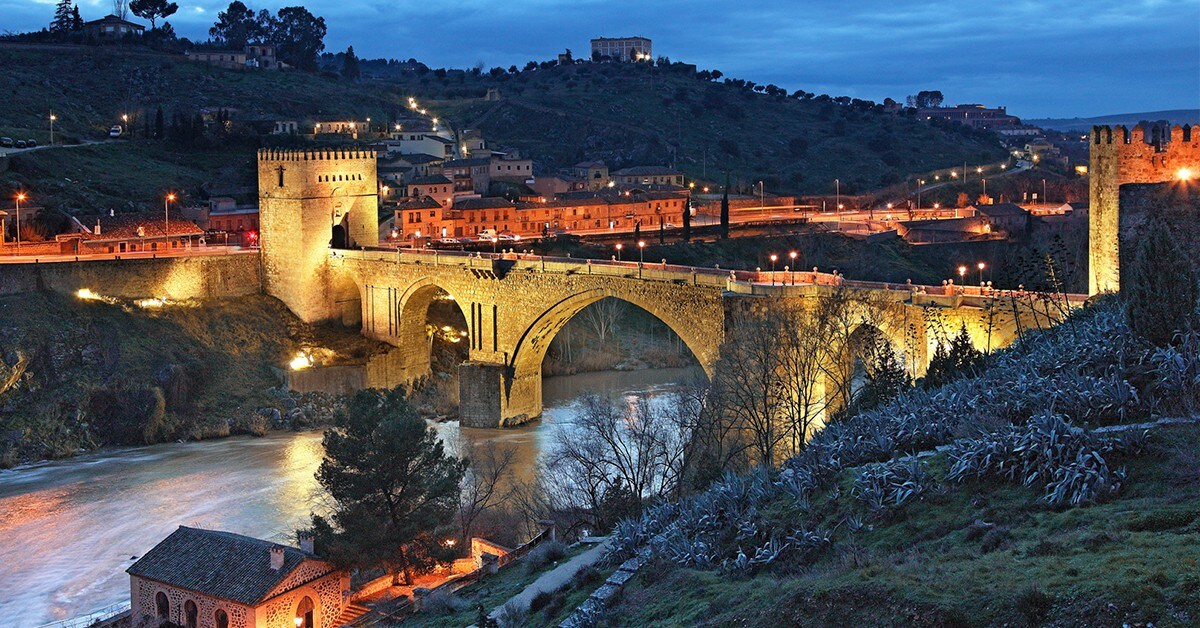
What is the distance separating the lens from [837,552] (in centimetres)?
1369

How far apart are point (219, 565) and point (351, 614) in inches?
96.8

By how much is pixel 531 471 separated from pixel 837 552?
19.9 metres

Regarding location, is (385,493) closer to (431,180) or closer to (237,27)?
(431,180)

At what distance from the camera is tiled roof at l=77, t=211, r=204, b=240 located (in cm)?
4800

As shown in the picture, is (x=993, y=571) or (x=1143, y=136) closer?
(x=993, y=571)

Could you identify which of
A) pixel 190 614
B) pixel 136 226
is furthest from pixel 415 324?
pixel 190 614

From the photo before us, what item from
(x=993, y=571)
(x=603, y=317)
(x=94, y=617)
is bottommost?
(x=94, y=617)

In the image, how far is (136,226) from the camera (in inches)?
1925

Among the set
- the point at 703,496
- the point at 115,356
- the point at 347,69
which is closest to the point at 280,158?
the point at 115,356

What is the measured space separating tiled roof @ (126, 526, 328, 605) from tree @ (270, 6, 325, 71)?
293 ft

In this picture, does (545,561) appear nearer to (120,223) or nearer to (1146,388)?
(1146,388)

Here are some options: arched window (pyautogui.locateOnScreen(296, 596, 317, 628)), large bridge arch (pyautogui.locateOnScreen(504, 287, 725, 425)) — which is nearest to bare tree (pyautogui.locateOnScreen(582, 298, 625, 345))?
large bridge arch (pyautogui.locateOnScreen(504, 287, 725, 425))

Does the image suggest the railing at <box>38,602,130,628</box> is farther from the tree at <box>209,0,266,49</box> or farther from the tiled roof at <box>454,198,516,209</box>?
the tree at <box>209,0,266,49</box>

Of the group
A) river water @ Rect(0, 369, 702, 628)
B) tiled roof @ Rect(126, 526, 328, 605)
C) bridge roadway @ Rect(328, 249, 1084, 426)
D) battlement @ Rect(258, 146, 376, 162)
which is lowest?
river water @ Rect(0, 369, 702, 628)
